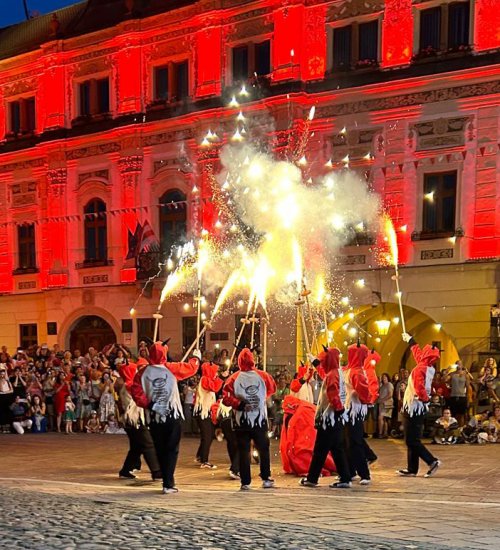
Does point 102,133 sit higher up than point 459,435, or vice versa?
point 102,133

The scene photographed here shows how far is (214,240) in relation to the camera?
22.8 m

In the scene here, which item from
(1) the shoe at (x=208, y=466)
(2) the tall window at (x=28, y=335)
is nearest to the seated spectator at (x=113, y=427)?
(1) the shoe at (x=208, y=466)

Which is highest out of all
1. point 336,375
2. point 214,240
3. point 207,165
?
point 207,165

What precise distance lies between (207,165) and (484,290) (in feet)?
28.5

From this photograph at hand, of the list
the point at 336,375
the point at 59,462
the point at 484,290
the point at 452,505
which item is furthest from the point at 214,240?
the point at 452,505

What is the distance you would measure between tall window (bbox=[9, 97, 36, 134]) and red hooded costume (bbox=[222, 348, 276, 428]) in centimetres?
1951

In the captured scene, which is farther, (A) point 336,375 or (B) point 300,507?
(A) point 336,375

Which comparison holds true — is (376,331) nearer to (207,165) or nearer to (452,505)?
(207,165)

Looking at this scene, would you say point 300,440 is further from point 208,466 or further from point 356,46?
point 356,46

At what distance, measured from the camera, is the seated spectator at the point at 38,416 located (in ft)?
64.3

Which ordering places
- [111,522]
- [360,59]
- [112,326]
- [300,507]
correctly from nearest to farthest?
1. [111,522]
2. [300,507]
3. [360,59]
4. [112,326]

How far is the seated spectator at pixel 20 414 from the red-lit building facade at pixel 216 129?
225 inches

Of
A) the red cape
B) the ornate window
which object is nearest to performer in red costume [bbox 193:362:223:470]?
the red cape

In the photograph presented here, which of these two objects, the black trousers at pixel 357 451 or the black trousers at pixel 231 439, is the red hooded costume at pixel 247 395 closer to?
the black trousers at pixel 357 451
